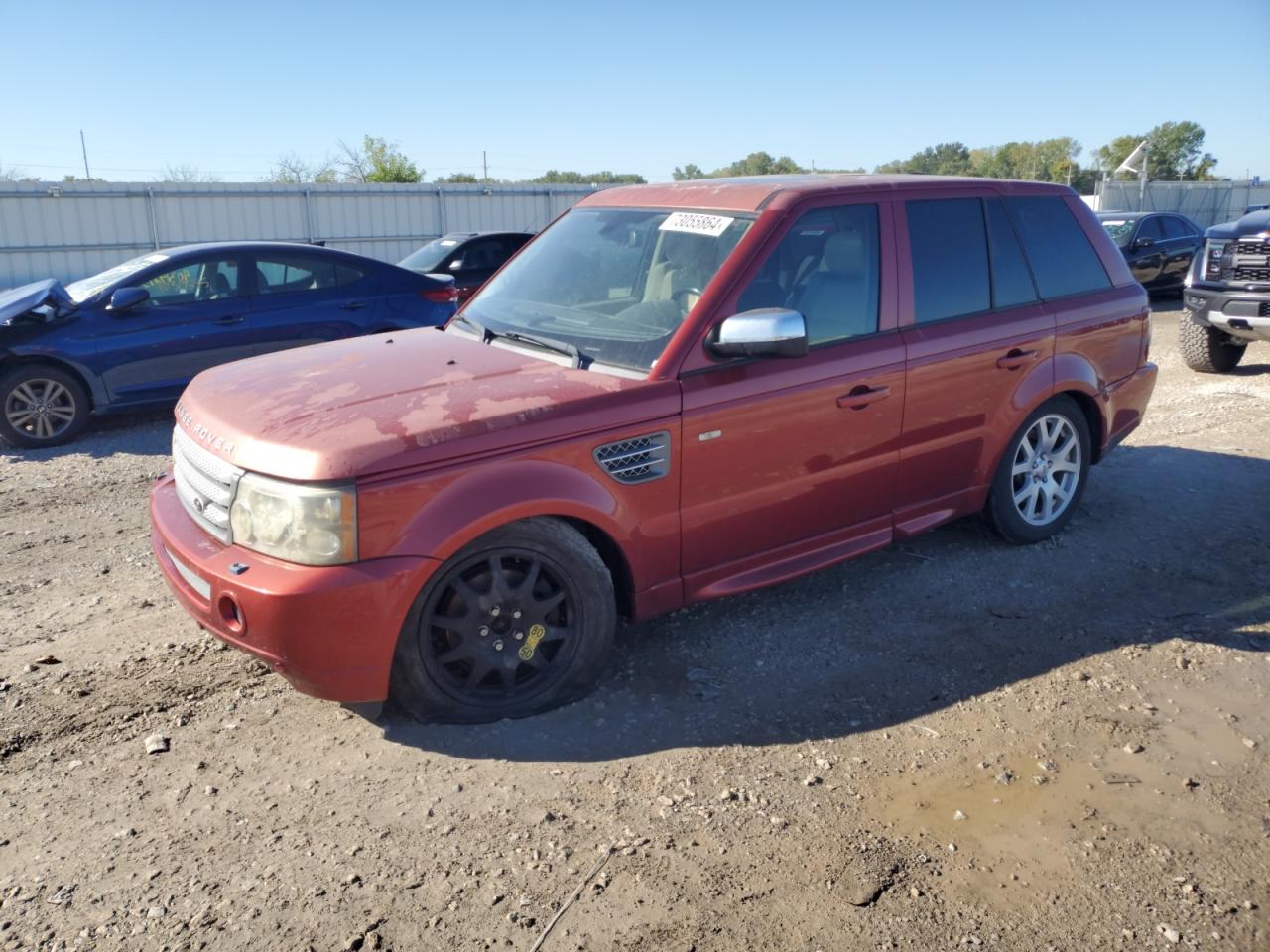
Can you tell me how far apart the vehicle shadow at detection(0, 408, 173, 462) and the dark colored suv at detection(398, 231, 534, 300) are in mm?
4559

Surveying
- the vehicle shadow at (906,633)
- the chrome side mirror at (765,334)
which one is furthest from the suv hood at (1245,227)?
the chrome side mirror at (765,334)

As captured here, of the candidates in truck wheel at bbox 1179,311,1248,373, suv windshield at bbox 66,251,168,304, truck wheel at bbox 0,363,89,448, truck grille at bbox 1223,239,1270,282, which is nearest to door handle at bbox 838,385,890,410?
suv windshield at bbox 66,251,168,304

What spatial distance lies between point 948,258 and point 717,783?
9.30 feet

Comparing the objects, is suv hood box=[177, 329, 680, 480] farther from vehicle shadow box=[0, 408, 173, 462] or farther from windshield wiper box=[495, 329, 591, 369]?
vehicle shadow box=[0, 408, 173, 462]

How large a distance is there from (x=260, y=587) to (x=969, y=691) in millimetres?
2699

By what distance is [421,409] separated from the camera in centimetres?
355

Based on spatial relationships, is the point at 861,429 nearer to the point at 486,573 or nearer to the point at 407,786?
the point at 486,573

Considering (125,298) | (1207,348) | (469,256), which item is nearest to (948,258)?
(125,298)

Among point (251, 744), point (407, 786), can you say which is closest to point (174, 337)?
point (251, 744)

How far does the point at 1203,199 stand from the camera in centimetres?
3484

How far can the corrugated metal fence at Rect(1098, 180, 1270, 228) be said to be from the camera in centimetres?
3303

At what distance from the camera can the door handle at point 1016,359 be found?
4960mm

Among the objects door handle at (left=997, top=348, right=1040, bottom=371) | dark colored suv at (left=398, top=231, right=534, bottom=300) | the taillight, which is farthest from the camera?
dark colored suv at (left=398, top=231, right=534, bottom=300)

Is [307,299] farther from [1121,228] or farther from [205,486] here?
[1121,228]
